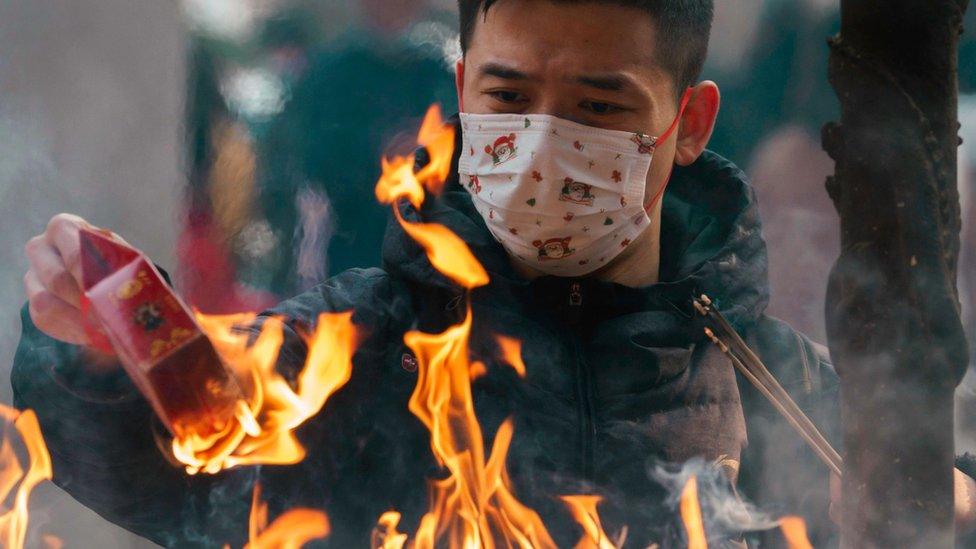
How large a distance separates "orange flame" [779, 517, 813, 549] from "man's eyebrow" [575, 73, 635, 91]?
133cm

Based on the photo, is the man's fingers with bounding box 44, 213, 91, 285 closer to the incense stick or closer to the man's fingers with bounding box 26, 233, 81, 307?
the man's fingers with bounding box 26, 233, 81, 307

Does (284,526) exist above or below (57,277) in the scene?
below

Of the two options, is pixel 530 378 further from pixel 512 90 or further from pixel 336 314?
pixel 512 90

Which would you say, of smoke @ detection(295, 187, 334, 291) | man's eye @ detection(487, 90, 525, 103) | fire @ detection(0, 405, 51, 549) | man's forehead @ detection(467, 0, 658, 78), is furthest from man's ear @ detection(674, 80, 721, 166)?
fire @ detection(0, 405, 51, 549)

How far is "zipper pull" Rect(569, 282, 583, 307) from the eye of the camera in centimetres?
291

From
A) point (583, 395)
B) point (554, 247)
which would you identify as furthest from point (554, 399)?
point (554, 247)

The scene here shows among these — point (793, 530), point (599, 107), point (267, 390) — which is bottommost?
point (793, 530)

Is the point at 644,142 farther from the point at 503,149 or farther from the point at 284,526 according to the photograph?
the point at 284,526

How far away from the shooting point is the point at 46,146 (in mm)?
3490

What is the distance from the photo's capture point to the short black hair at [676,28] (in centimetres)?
279

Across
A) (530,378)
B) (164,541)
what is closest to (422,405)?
(530,378)

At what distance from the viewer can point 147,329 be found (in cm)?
216

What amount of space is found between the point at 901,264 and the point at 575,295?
1007 millimetres

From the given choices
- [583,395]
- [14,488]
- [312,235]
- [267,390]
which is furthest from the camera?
[312,235]
